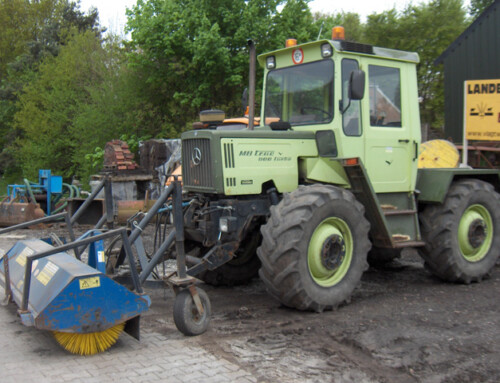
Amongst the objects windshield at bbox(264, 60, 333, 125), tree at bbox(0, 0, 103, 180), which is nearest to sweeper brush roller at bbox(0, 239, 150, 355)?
windshield at bbox(264, 60, 333, 125)

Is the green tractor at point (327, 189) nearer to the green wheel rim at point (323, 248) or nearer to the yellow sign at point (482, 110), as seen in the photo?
the green wheel rim at point (323, 248)

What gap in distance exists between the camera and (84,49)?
25.2 m

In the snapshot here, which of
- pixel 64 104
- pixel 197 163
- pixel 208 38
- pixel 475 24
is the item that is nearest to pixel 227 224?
pixel 197 163

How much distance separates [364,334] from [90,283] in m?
2.52

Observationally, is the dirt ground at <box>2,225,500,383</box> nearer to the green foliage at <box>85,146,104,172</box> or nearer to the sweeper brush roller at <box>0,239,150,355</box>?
the sweeper brush roller at <box>0,239,150,355</box>

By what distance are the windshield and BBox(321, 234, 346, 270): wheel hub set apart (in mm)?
1386

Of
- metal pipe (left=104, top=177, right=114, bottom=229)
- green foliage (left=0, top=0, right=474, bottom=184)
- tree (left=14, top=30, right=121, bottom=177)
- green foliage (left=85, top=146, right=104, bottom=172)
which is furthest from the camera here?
tree (left=14, top=30, right=121, bottom=177)

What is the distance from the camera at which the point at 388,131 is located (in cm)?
678

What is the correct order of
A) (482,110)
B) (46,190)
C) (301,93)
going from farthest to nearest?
(46,190) → (482,110) → (301,93)

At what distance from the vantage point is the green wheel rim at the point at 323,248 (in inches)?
228

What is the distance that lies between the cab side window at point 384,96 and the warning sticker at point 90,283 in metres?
3.67

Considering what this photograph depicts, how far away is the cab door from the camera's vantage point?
660 cm

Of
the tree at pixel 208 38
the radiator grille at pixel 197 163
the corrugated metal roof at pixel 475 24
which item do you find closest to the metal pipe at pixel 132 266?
the radiator grille at pixel 197 163

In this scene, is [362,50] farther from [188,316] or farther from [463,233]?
[188,316]
